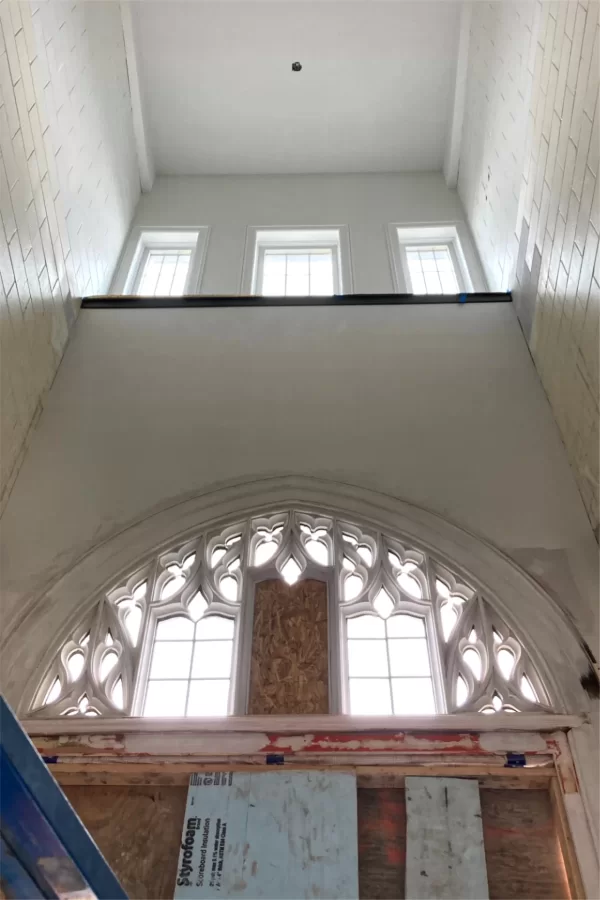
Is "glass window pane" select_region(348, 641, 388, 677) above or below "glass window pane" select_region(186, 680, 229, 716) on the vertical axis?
above

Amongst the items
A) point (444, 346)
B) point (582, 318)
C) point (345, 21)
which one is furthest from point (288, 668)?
point (345, 21)

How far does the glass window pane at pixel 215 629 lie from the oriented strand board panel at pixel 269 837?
69cm

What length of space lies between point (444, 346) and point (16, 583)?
9.95 ft

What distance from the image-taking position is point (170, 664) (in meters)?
3.18

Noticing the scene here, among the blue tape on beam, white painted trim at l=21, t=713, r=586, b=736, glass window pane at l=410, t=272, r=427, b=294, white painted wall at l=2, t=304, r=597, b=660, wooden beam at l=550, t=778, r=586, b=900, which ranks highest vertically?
glass window pane at l=410, t=272, r=427, b=294

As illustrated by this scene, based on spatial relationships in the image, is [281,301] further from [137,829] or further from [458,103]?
[137,829]

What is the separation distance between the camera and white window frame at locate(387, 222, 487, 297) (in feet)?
19.1

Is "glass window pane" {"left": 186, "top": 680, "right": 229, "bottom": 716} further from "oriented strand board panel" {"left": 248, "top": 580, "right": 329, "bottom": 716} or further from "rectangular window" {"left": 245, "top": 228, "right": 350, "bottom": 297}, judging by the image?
"rectangular window" {"left": 245, "top": 228, "right": 350, "bottom": 297}

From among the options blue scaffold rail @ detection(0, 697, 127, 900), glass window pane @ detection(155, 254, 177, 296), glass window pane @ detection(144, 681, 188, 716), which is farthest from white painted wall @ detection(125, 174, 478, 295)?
blue scaffold rail @ detection(0, 697, 127, 900)

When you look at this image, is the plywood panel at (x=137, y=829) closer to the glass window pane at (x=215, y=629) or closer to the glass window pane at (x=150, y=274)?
the glass window pane at (x=215, y=629)

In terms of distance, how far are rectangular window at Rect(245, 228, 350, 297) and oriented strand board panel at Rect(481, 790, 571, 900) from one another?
13.6ft

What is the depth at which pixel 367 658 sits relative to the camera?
3.18m

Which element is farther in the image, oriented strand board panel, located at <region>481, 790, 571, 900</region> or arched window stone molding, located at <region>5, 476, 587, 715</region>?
arched window stone molding, located at <region>5, 476, 587, 715</region>

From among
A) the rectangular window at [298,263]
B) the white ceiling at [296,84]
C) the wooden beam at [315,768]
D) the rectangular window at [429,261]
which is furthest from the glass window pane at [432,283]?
the wooden beam at [315,768]
